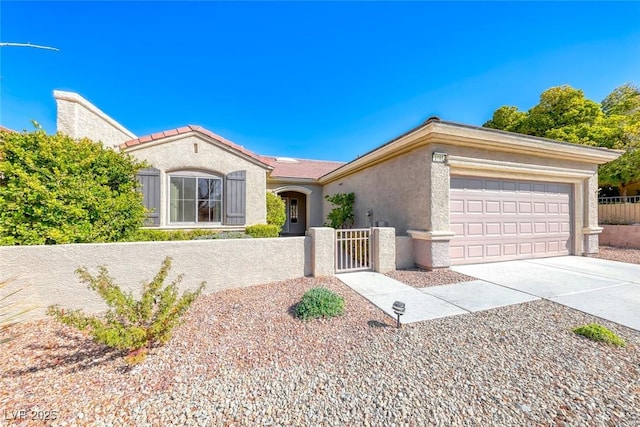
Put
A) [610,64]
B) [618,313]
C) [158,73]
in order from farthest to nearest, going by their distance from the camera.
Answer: [158,73] → [610,64] → [618,313]

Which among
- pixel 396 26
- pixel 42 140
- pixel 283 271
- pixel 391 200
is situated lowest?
pixel 283 271

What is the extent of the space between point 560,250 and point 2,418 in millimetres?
12970

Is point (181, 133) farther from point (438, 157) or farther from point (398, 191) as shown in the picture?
point (438, 157)

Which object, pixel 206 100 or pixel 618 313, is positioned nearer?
pixel 618 313

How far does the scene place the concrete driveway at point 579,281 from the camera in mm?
4000

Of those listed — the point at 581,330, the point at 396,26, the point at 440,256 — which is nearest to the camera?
the point at 581,330

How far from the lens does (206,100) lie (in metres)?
11.6

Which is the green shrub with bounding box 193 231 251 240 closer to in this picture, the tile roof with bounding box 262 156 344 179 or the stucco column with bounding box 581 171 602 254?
the tile roof with bounding box 262 156 344 179

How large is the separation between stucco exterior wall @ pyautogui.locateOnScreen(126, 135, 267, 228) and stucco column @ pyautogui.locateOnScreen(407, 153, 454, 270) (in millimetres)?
5823

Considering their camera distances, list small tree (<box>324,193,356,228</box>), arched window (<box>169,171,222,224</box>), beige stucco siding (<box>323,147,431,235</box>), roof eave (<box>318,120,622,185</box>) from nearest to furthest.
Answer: roof eave (<box>318,120,622,185</box>) < beige stucco siding (<box>323,147,431,235</box>) < arched window (<box>169,171,222,224</box>) < small tree (<box>324,193,356,228</box>)

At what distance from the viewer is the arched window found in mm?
8281

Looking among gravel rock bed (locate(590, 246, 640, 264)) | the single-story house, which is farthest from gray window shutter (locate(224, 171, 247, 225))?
gravel rock bed (locate(590, 246, 640, 264))

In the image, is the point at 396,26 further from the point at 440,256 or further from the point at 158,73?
the point at 158,73

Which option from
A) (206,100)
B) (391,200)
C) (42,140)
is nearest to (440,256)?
(391,200)
